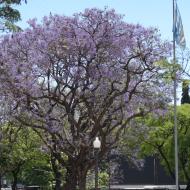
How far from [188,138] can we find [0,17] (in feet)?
76.4

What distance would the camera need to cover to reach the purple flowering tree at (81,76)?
25.7 metres

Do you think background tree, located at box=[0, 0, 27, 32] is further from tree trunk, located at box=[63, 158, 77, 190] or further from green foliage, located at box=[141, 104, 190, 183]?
green foliage, located at box=[141, 104, 190, 183]

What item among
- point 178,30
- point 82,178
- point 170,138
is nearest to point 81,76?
point 82,178

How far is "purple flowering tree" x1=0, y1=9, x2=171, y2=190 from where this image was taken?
2569 centimetres

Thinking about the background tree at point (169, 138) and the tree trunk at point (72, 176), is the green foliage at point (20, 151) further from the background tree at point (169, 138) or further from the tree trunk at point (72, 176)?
the background tree at point (169, 138)

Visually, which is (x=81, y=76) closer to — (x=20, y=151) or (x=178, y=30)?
(x=178, y=30)

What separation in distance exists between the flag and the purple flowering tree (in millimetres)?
883

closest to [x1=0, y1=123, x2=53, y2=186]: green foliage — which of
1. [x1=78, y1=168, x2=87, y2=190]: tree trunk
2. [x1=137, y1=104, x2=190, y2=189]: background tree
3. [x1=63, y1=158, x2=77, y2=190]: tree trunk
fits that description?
[x1=63, y1=158, x2=77, y2=190]: tree trunk

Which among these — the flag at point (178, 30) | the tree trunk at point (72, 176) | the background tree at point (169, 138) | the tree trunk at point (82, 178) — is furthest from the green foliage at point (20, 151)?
the flag at point (178, 30)

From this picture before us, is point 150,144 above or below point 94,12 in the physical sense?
below

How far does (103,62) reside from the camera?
2591 centimetres

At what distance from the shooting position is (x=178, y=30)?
28.2 meters

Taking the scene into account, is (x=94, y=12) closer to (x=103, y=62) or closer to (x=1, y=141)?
(x=103, y=62)

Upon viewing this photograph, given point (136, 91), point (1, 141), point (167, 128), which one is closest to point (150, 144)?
point (167, 128)
